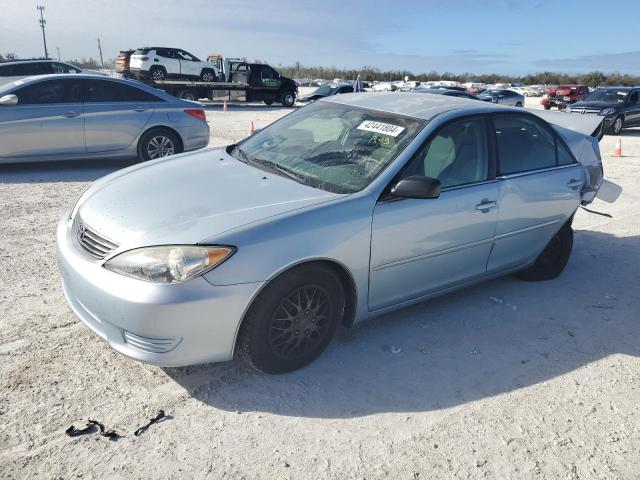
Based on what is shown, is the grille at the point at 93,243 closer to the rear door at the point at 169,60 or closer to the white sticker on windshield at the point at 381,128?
the white sticker on windshield at the point at 381,128

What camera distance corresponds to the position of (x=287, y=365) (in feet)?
11.2

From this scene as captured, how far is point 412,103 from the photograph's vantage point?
4.41 metres

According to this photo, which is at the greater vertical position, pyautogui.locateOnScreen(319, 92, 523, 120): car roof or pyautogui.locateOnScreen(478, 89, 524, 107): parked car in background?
pyautogui.locateOnScreen(319, 92, 523, 120): car roof

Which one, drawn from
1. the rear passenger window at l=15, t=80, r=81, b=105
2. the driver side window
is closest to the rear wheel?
the rear passenger window at l=15, t=80, r=81, b=105

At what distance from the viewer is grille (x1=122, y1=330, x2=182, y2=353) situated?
2941 mm

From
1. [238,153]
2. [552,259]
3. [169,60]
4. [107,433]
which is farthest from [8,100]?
[169,60]

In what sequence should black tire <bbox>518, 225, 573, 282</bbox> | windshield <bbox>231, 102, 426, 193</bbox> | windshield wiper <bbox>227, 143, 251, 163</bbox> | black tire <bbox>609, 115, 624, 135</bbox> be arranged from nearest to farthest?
windshield <bbox>231, 102, 426, 193</bbox> → windshield wiper <bbox>227, 143, 251, 163</bbox> → black tire <bbox>518, 225, 573, 282</bbox> → black tire <bbox>609, 115, 624, 135</bbox>

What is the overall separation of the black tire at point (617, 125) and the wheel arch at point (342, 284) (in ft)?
60.6

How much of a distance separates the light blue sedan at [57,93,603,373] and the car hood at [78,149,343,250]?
0.01m

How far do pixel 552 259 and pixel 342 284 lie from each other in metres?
2.61

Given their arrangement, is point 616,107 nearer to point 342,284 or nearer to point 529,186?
point 529,186

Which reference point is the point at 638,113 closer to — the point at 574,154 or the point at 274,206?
the point at 574,154

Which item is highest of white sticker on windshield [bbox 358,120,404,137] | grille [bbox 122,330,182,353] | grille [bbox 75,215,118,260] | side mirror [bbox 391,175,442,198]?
white sticker on windshield [bbox 358,120,404,137]

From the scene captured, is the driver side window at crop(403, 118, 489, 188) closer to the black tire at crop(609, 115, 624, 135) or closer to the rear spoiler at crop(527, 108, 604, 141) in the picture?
the rear spoiler at crop(527, 108, 604, 141)
